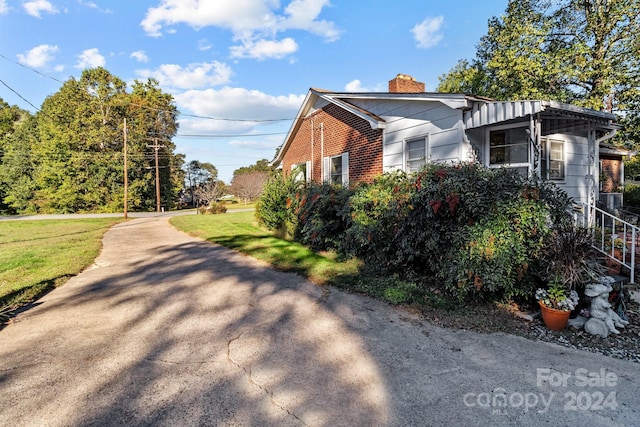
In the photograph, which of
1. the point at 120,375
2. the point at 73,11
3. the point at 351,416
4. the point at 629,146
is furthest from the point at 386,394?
the point at 629,146

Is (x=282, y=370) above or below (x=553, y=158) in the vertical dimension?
below

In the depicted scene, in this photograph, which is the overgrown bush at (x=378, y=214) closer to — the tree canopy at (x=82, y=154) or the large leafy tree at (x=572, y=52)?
the large leafy tree at (x=572, y=52)

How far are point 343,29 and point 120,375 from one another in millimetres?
13529

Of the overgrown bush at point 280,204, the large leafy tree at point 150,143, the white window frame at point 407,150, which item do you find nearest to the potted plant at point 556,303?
the white window frame at point 407,150

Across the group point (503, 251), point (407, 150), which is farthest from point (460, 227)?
point (407, 150)

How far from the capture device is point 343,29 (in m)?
12.9

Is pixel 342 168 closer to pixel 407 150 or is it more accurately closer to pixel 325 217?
pixel 407 150

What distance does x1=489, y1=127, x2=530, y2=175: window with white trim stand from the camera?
7305 millimetres

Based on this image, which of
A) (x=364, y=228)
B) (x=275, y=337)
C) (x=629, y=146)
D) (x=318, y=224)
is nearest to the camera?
(x=275, y=337)

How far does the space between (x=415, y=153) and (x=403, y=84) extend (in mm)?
3806

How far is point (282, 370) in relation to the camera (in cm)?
284

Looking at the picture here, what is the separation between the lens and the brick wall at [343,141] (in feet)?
30.9

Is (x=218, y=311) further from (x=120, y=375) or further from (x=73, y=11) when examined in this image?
(x=73, y=11)

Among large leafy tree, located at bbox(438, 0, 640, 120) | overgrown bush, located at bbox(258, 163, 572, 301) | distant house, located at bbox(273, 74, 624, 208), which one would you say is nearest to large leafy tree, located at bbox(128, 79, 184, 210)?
distant house, located at bbox(273, 74, 624, 208)
